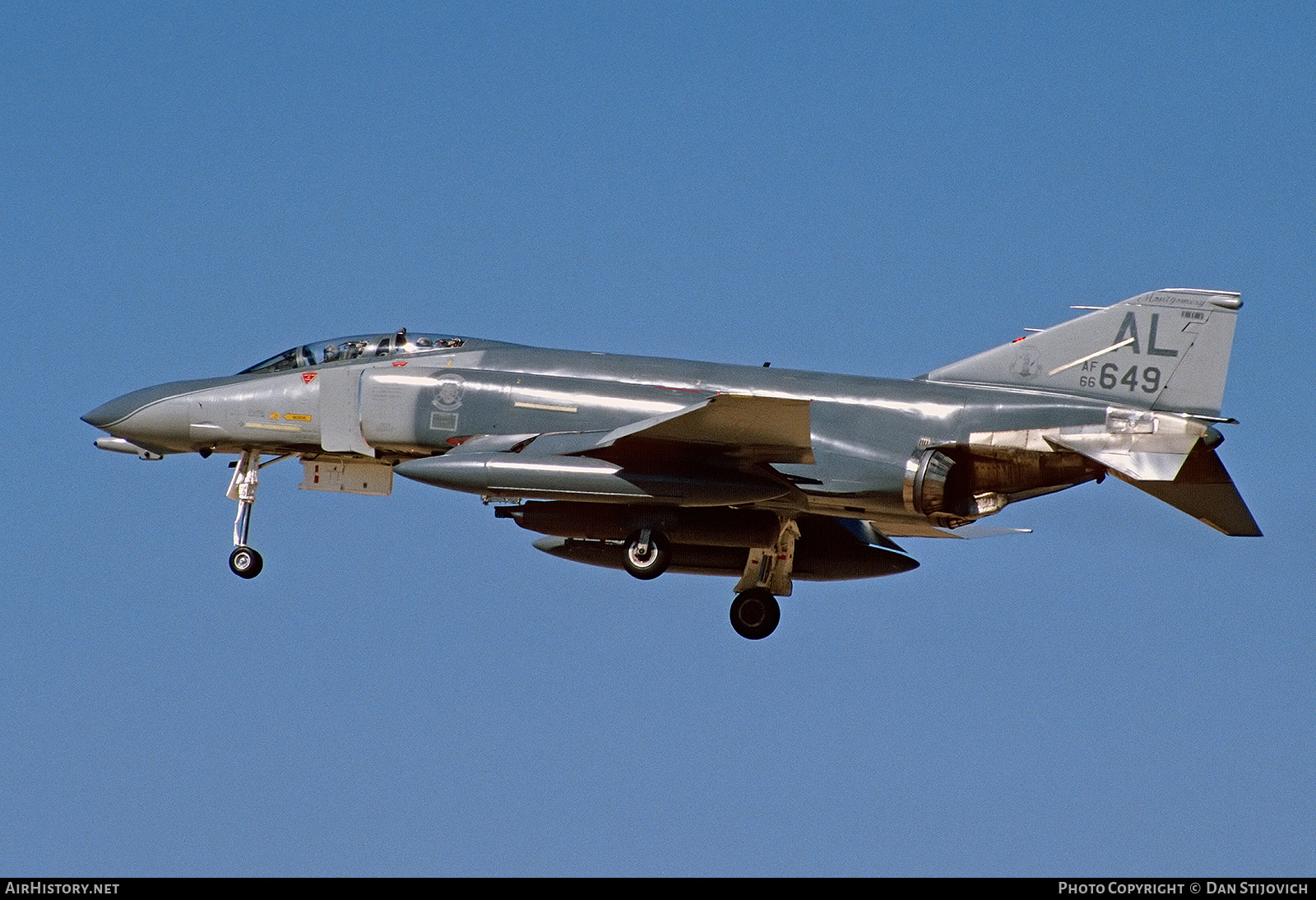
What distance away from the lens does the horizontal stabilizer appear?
17453mm

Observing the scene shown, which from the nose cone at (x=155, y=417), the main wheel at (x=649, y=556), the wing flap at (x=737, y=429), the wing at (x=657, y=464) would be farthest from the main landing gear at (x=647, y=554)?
the nose cone at (x=155, y=417)

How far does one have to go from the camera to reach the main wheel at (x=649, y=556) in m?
Result: 19.2

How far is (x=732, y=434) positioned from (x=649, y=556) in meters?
2.08

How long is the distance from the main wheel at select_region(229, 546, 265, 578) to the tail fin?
8.35 meters

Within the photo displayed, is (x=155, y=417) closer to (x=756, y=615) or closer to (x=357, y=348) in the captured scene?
(x=357, y=348)

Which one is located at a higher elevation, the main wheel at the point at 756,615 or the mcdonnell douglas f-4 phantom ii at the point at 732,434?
the mcdonnell douglas f-4 phantom ii at the point at 732,434

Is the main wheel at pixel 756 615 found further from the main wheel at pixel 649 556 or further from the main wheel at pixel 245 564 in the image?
the main wheel at pixel 245 564

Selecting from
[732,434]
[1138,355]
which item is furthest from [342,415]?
[1138,355]

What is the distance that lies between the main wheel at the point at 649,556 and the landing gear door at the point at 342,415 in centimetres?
322

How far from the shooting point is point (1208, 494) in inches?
690

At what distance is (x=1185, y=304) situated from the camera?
1769 cm

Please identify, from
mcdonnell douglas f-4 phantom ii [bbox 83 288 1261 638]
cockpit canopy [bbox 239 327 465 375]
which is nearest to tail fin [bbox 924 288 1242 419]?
mcdonnell douglas f-4 phantom ii [bbox 83 288 1261 638]

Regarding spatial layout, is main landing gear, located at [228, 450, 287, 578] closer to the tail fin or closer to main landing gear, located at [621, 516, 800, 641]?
main landing gear, located at [621, 516, 800, 641]
